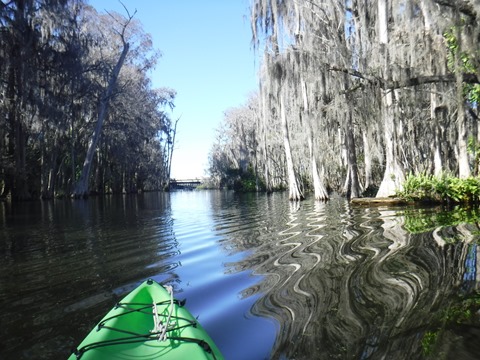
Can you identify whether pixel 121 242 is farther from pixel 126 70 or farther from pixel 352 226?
pixel 126 70

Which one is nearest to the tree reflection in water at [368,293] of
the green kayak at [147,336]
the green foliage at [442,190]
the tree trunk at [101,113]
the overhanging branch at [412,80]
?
the green kayak at [147,336]

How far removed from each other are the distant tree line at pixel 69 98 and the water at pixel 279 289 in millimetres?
13732

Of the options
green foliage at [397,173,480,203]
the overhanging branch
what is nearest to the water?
the overhanging branch

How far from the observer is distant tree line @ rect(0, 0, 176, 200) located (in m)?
17.3

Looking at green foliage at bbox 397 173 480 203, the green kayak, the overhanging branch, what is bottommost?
the green kayak

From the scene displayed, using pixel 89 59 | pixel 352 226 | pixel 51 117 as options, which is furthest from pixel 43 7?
pixel 352 226

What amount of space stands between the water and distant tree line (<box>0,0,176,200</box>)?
13732 millimetres

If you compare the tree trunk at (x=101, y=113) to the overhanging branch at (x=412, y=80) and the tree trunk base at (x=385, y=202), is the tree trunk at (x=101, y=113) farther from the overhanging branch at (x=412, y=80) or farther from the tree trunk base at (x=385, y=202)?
the tree trunk base at (x=385, y=202)

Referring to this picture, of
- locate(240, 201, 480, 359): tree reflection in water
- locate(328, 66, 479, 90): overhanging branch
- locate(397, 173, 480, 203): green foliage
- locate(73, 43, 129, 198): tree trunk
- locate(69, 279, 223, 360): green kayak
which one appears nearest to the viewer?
locate(69, 279, 223, 360): green kayak

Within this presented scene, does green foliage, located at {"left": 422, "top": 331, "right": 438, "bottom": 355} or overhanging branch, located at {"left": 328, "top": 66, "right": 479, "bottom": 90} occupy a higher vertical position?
overhanging branch, located at {"left": 328, "top": 66, "right": 479, "bottom": 90}

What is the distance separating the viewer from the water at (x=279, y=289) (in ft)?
7.73

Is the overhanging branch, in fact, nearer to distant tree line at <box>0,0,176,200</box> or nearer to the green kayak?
the green kayak

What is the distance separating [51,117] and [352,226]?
17805mm

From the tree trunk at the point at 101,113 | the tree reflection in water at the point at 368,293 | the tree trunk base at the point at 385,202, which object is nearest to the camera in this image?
the tree reflection in water at the point at 368,293
